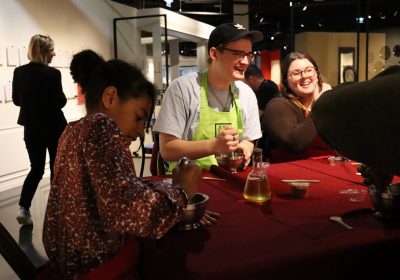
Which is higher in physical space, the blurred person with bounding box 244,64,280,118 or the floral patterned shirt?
the blurred person with bounding box 244,64,280,118

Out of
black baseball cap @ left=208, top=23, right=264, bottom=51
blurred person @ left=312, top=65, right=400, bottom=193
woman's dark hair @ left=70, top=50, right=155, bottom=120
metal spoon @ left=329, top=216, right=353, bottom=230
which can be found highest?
black baseball cap @ left=208, top=23, right=264, bottom=51

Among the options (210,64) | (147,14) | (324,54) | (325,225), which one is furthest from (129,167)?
(324,54)

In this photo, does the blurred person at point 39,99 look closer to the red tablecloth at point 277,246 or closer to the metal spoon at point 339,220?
the red tablecloth at point 277,246

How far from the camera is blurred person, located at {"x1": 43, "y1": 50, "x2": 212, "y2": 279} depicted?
3.27 feet

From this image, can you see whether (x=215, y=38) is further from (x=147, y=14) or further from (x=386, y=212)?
(x=147, y=14)

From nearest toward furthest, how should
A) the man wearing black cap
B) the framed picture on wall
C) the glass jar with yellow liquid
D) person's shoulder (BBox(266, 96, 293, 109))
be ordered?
1. the glass jar with yellow liquid
2. the man wearing black cap
3. person's shoulder (BBox(266, 96, 293, 109))
4. the framed picture on wall

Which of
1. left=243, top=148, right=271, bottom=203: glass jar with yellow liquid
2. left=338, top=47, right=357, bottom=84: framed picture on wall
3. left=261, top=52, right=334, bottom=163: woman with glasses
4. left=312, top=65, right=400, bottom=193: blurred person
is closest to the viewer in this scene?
left=312, top=65, right=400, bottom=193: blurred person

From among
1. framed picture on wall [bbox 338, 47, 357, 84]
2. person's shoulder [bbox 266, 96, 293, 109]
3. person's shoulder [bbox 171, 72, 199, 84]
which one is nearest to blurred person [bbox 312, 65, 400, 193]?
person's shoulder [bbox 171, 72, 199, 84]

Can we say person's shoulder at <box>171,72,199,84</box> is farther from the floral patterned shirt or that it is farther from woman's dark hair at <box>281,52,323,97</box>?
the floral patterned shirt

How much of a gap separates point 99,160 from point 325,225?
0.71m

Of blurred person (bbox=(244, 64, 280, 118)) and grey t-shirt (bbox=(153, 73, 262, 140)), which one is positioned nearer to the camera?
grey t-shirt (bbox=(153, 73, 262, 140))

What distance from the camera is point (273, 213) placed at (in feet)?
4.64

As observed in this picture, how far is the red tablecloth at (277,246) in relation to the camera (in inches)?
41.3

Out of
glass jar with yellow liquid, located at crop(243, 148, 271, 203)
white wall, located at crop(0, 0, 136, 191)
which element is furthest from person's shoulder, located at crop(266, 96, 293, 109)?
white wall, located at crop(0, 0, 136, 191)
